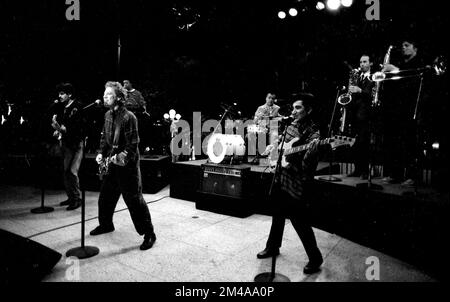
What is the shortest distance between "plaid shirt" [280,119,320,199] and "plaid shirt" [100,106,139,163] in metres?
2.21

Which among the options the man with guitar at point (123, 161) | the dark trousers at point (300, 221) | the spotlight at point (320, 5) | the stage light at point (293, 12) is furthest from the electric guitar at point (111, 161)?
the stage light at point (293, 12)

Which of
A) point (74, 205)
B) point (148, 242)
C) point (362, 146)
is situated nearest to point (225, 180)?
point (148, 242)

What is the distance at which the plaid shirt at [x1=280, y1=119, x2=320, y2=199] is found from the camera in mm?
3865

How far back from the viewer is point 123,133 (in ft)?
15.4

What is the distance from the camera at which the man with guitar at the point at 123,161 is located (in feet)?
15.1

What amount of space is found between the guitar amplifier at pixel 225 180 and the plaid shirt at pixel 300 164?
2.48 m

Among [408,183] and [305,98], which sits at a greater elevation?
[305,98]

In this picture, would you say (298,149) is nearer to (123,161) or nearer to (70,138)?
(123,161)

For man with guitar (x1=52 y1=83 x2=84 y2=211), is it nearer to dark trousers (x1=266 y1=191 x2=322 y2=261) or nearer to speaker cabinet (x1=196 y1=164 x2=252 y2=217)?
speaker cabinet (x1=196 y1=164 x2=252 y2=217)

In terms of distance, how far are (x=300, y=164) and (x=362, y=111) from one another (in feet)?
9.46

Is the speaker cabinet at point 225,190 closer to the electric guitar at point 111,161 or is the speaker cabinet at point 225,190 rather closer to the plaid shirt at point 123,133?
the plaid shirt at point 123,133

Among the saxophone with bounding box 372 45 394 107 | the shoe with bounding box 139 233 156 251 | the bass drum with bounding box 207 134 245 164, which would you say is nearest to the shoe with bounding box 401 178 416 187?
the saxophone with bounding box 372 45 394 107

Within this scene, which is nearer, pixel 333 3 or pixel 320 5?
pixel 333 3
